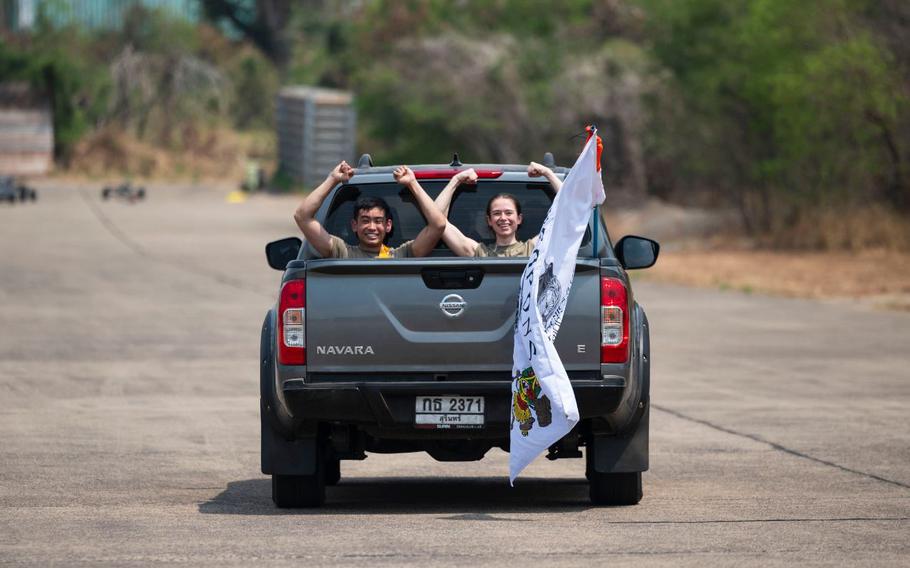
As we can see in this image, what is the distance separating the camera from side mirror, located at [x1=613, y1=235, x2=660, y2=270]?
9.95 m

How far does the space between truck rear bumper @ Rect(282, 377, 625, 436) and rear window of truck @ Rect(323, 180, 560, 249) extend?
1.30 m

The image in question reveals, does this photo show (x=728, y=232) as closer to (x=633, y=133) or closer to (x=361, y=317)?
(x=633, y=133)

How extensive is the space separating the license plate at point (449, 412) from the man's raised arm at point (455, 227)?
3.34ft

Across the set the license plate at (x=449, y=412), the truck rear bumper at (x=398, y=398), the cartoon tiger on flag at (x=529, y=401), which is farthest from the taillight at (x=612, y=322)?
the license plate at (x=449, y=412)

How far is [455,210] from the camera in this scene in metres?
10.1

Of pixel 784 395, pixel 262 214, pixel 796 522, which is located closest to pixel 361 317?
pixel 796 522

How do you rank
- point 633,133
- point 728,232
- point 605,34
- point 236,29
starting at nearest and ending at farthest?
point 728,232 → point 633,133 → point 605,34 → point 236,29

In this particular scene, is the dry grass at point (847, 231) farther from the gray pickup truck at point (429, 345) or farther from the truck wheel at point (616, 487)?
the gray pickup truck at point (429, 345)

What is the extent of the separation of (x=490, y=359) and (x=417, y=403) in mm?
406

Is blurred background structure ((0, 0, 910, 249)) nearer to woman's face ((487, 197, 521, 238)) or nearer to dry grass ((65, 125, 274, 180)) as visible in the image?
dry grass ((65, 125, 274, 180))

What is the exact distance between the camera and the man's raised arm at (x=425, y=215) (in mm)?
9453

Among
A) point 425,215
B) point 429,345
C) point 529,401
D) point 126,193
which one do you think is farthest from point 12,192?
point 529,401

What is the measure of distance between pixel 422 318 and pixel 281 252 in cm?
164

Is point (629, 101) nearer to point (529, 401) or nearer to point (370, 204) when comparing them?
point (370, 204)
